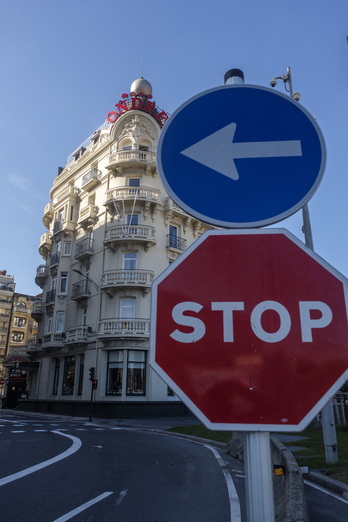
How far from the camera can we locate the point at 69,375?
105 ft

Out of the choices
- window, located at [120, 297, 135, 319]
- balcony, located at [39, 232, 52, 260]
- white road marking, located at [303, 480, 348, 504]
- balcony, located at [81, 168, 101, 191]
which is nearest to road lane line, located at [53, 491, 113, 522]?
white road marking, located at [303, 480, 348, 504]

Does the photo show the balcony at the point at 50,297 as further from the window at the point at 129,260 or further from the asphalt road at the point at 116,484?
the asphalt road at the point at 116,484

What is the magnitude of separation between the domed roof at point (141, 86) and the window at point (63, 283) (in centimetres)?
1764

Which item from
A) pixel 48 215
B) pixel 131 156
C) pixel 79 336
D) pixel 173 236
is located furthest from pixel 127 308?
pixel 48 215

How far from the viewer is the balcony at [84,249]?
32547mm

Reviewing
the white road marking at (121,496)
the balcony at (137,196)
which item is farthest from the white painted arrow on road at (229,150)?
the balcony at (137,196)

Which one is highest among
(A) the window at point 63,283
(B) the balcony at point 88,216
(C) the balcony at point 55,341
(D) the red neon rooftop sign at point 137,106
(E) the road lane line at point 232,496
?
(D) the red neon rooftop sign at point 137,106

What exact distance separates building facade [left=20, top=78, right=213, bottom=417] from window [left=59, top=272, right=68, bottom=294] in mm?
96

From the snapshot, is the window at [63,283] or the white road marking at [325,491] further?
the window at [63,283]

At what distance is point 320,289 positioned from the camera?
5.24 ft

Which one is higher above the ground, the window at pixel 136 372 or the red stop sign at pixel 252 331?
the window at pixel 136 372

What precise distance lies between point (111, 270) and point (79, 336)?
18.2 feet

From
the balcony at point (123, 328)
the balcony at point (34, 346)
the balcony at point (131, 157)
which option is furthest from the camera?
the balcony at point (34, 346)

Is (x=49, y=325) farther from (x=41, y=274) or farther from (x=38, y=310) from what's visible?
(x=41, y=274)
